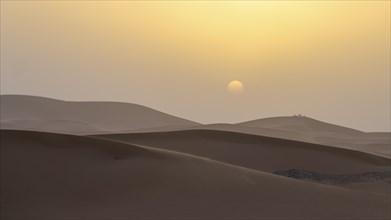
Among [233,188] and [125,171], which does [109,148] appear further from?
[233,188]

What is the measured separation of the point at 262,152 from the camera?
941 inches

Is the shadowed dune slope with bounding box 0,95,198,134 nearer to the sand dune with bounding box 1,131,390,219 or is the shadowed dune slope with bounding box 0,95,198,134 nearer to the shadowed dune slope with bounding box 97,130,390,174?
the shadowed dune slope with bounding box 97,130,390,174

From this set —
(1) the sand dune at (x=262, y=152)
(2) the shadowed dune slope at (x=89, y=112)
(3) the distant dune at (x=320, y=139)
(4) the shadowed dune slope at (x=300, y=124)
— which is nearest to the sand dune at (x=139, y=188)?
(1) the sand dune at (x=262, y=152)

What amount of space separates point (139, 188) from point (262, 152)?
39.5 feet

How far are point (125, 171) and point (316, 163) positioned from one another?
11212 mm

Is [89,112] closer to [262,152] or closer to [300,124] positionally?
[300,124]

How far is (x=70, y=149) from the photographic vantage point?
1490cm

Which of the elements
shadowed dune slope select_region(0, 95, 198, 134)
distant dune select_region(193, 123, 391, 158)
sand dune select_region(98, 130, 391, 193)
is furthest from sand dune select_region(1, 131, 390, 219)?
shadowed dune slope select_region(0, 95, 198, 134)

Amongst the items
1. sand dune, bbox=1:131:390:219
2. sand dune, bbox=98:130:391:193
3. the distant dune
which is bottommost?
sand dune, bbox=1:131:390:219

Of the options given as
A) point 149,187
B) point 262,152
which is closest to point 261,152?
point 262,152

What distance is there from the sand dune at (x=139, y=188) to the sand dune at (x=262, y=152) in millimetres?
7022

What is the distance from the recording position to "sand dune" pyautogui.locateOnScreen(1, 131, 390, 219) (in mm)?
10961

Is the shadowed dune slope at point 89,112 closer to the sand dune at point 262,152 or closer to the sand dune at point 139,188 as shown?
the sand dune at point 262,152

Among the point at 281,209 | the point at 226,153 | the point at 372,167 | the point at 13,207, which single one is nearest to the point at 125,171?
the point at 13,207
